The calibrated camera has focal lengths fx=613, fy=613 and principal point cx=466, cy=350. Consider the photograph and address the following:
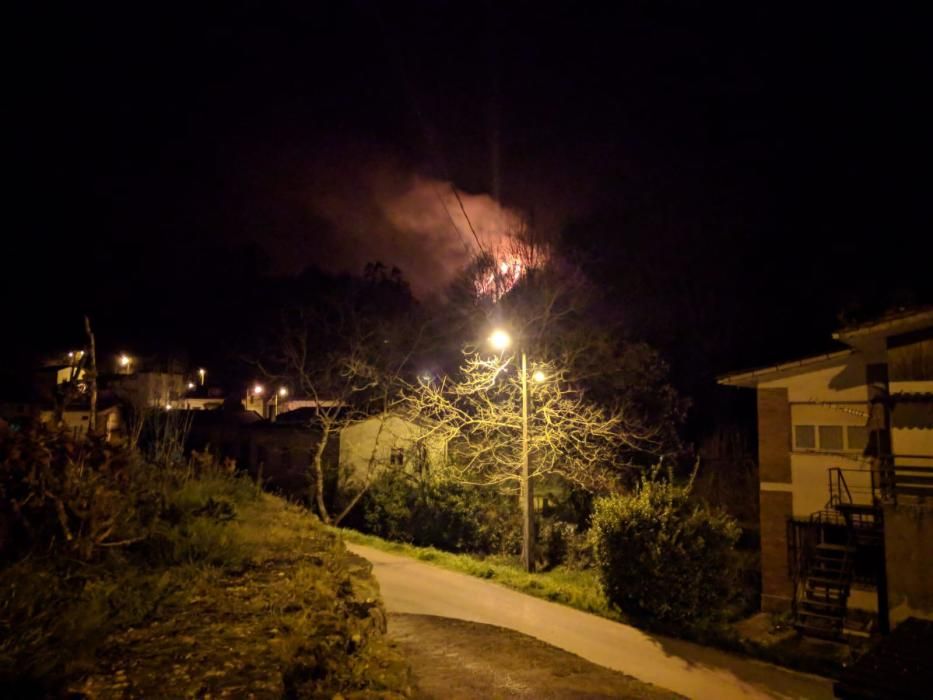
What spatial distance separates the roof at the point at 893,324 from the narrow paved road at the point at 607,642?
6785 millimetres

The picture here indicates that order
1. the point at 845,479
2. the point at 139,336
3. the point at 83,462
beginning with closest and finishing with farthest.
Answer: the point at 83,462 → the point at 845,479 → the point at 139,336

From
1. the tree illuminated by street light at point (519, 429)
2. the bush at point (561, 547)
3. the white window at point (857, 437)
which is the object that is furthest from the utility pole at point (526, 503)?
→ the white window at point (857, 437)

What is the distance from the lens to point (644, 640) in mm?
11258

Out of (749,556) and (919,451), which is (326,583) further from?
(749,556)

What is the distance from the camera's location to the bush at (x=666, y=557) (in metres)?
12.7

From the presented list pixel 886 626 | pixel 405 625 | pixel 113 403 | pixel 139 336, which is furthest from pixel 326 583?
pixel 139 336

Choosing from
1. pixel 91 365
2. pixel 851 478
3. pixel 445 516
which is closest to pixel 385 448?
pixel 445 516

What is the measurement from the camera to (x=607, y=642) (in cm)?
1085

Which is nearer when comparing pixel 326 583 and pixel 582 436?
pixel 326 583

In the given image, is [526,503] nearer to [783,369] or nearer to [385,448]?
[783,369]

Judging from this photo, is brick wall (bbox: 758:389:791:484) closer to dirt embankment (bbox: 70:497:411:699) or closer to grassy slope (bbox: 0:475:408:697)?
grassy slope (bbox: 0:475:408:697)

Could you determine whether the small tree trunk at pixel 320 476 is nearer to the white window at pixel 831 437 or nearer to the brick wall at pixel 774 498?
the brick wall at pixel 774 498

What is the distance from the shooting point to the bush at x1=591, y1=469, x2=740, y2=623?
12664mm

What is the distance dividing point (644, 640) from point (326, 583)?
23.5 ft
